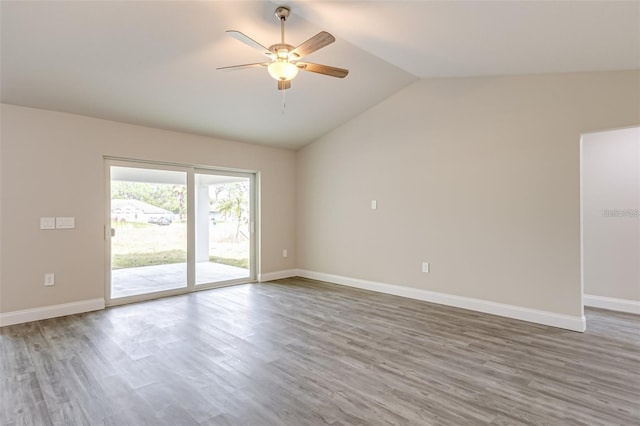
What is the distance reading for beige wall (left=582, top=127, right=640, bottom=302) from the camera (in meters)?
4.19

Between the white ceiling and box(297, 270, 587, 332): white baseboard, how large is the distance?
2.66 meters

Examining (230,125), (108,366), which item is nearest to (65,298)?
(108,366)

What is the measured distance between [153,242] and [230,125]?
2.13 m

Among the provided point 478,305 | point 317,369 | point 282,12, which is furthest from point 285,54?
point 478,305

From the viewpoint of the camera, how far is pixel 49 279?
13.2ft

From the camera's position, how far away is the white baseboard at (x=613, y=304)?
4145 millimetres

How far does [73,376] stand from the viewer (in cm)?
A: 257

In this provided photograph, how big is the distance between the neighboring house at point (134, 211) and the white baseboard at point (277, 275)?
201 cm

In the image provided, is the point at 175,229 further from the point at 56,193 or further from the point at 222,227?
the point at 56,193

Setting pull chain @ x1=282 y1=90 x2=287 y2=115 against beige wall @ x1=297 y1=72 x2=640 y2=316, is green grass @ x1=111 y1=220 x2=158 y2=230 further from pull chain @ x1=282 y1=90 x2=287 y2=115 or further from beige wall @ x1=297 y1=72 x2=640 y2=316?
beige wall @ x1=297 y1=72 x2=640 y2=316

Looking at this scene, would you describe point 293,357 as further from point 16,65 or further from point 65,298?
point 16,65

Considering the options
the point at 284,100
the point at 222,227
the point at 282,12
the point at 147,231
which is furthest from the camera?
Result: the point at 222,227

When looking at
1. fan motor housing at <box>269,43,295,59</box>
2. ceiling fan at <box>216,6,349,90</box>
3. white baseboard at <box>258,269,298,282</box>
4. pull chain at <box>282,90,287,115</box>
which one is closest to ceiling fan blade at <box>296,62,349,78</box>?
ceiling fan at <box>216,6,349,90</box>

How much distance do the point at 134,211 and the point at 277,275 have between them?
274 centimetres
